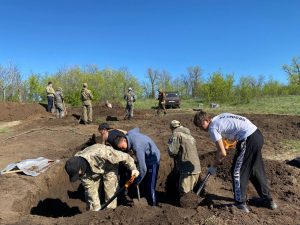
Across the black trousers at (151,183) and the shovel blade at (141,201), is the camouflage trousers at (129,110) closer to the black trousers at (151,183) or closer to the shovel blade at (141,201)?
the black trousers at (151,183)

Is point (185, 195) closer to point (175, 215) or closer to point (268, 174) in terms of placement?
point (175, 215)

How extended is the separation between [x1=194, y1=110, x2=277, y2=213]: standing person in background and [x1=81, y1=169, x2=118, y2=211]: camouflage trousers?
1.76 m

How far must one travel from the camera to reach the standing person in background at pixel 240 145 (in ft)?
15.3

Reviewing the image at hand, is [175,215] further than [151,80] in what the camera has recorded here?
No

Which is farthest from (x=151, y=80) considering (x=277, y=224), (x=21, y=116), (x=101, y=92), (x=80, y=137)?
(x=277, y=224)

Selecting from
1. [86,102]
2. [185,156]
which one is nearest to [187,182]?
[185,156]

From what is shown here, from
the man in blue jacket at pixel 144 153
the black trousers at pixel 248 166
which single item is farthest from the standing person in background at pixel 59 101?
the black trousers at pixel 248 166

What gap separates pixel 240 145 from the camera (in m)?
4.79

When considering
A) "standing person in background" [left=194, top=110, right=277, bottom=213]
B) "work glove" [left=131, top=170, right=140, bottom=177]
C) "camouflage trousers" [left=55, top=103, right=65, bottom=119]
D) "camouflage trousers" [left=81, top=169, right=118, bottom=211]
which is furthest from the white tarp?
"camouflage trousers" [left=55, top=103, right=65, bottom=119]

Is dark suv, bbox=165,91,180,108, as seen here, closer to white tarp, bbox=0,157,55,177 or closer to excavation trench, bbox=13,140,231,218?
excavation trench, bbox=13,140,231,218

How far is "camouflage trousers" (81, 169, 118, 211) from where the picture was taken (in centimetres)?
538

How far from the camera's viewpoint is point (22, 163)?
775 cm

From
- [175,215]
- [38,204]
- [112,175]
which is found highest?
[112,175]

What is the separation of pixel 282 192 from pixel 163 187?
2514mm
